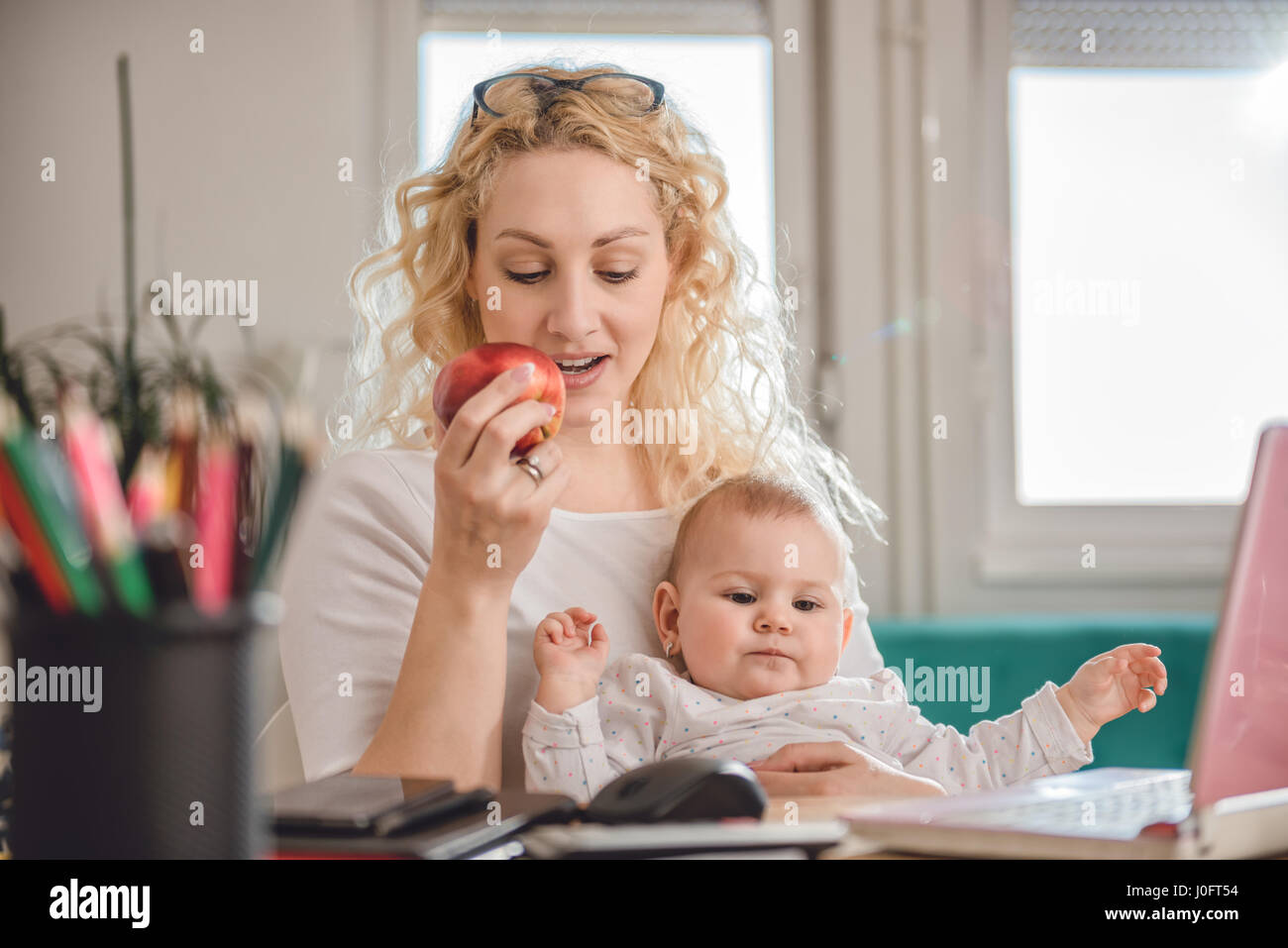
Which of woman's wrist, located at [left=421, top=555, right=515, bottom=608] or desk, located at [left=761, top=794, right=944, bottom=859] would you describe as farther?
woman's wrist, located at [left=421, top=555, right=515, bottom=608]

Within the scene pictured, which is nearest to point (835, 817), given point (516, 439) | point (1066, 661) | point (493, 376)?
point (516, 439)

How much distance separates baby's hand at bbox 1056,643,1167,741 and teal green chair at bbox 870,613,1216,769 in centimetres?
100

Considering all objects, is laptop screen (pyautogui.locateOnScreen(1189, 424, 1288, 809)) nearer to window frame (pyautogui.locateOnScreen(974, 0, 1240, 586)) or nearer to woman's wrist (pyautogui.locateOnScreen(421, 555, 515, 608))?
woman's wrist (pyautogui.locateOnScreen(421, 555, 515, 608))

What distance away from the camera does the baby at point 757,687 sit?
1053mm

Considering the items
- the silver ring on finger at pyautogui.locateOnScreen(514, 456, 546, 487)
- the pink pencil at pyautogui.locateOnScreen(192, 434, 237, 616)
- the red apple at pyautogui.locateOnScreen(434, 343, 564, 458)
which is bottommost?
the pink pencil at pyautogui.locateOnScreen(192, 434, 237, 616)

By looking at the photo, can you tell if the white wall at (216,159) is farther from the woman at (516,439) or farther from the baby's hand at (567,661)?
the baby's hand at (567,661)

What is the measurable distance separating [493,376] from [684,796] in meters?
0.62

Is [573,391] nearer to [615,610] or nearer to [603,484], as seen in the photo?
[603,484]

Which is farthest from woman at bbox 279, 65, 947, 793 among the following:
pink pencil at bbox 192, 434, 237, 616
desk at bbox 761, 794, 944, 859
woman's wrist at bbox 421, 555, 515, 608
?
pink pencil at bbox 192, 434, 237, 616

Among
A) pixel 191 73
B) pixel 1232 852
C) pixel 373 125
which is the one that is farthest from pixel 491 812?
pixel 191 73

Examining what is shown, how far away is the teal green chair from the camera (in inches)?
83.8

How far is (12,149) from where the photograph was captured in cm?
260

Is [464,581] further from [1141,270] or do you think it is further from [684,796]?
[1141,270]

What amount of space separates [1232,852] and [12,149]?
9.20 ft
